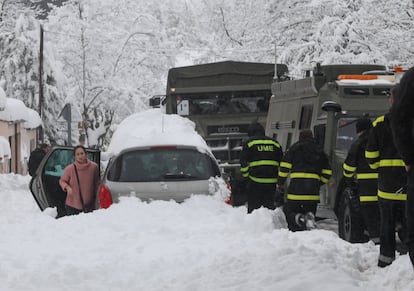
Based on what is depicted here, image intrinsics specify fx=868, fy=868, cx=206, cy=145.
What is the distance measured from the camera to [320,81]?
517 inches

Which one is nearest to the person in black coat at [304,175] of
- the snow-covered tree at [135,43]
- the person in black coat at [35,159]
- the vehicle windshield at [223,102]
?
the vehicle windshield at [223,102]

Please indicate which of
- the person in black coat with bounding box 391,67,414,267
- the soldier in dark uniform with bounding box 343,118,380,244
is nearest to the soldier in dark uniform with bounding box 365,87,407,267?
the soldier in dark uniform with bounding box 343,118,380,244

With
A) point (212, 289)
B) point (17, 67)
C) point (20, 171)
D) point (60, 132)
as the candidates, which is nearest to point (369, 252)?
point (212, 289)

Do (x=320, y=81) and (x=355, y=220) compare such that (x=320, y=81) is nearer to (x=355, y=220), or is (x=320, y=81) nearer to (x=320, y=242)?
(x=355, y=220)

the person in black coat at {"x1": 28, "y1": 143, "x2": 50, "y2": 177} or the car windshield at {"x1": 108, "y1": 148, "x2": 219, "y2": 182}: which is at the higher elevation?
the car windshield at {"x1": 108, "y1": 148, "x2": 219, "y2": 182}

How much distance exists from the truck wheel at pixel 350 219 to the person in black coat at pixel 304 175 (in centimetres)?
36

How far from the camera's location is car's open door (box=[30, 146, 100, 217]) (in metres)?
13.0

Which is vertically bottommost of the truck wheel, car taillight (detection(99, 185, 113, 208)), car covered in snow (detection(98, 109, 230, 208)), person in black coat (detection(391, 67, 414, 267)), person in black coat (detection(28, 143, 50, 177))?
person in black coat (detection(28, 143, 50, 177))

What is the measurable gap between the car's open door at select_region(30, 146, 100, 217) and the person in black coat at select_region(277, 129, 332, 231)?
3.18 meters

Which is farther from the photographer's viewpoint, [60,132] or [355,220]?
[60,132]

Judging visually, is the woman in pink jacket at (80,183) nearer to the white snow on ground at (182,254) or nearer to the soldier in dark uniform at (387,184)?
the white snow on ground at (182,254)

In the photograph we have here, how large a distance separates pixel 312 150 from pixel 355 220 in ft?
3.61

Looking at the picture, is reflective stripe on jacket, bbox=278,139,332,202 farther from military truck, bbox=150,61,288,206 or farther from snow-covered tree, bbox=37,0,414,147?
snow-covered tree, bbox=37,0,414,147

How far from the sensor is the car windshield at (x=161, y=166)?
401 inches
